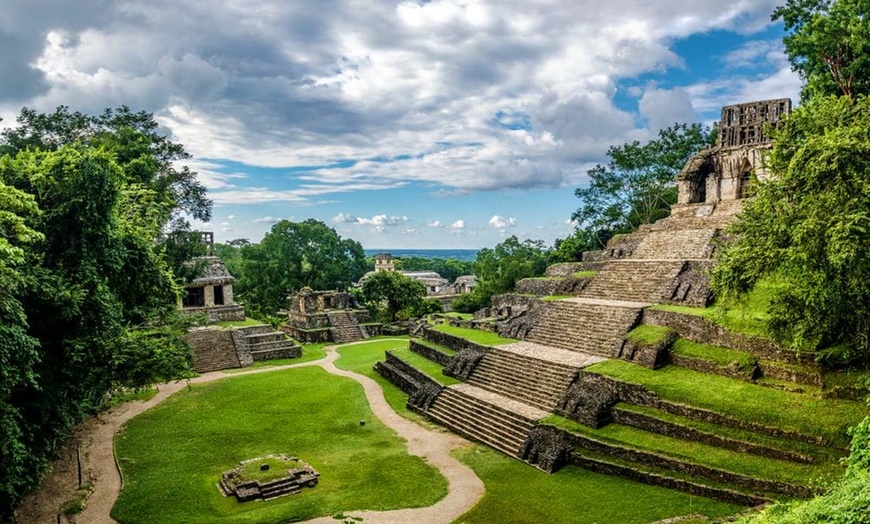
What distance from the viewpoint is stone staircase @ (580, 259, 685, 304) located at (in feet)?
66.4

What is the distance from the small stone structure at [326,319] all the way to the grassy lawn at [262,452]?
11.9m

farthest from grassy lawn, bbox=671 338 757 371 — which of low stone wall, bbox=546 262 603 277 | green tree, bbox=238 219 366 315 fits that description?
green tree, bbox=238 219 366 315

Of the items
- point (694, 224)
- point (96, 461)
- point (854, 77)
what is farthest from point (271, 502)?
point (854, 77)

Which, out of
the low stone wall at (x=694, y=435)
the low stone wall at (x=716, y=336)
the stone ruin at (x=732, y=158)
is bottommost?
the low stone wall at (x=694, y=435)

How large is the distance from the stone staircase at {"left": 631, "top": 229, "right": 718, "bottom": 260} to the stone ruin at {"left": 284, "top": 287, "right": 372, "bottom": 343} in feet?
61.5

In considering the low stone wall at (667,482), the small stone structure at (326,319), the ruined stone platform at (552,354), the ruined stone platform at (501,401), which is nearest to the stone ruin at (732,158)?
the ruined stone platform at (552,354)

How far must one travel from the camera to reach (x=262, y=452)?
1518 cm

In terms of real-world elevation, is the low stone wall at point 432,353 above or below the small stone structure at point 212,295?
below

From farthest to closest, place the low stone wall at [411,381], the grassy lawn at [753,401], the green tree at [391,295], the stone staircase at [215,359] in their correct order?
the green tree at [391,295], the stone staircase at [215,359], the low stone wall at [411,381], the grassy lawn at [753,401]

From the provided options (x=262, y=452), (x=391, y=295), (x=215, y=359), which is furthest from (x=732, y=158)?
(x=215, y=359)

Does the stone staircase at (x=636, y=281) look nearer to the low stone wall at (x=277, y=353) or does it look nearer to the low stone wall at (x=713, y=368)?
the low stone wall at (x=713, y=368)

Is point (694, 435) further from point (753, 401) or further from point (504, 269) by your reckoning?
point (504, 269)

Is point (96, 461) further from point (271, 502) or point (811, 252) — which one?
point (811, 252)

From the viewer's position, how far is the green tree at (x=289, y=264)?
134ft
